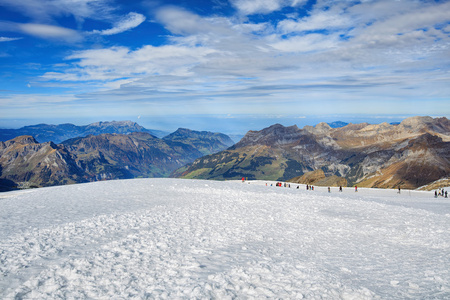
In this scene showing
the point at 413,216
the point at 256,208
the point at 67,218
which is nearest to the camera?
the point at 67,218

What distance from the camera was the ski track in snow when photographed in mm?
13977

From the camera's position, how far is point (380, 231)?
84.7ft

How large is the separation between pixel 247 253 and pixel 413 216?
23295mm

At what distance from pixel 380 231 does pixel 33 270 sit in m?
27.4

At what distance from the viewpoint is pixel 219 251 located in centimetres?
1955

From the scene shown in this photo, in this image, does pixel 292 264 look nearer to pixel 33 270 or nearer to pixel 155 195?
pixel 33 270

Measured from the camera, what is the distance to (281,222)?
93.6 feet

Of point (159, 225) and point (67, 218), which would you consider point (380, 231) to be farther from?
point (67, 218)

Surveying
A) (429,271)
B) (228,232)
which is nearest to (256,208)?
(228,232)

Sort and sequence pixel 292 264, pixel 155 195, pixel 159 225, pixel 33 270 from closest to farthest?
1. pixel 33 270
2. pixel 292 264
3. pixel 159 225
4. pixel 155 195

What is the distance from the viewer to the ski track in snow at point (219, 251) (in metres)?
14.0

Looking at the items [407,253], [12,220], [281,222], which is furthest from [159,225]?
[407,253]

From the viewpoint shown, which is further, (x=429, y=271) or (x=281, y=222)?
(x=281, y=222)

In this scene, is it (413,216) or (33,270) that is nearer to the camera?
(33,270)
